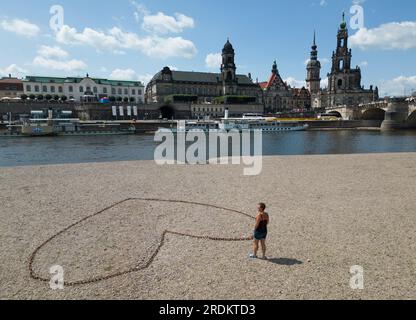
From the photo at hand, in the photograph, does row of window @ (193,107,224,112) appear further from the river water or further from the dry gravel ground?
the dry gravel ground

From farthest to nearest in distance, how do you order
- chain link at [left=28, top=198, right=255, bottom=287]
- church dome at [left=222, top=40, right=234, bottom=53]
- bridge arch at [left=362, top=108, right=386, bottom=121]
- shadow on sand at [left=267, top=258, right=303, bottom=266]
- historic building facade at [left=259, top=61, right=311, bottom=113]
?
historic building facade at [left=259, top=61, right=311, bottom=113] → church dome at [left=222, top=40, right=234, bottom=53] → bridge arch at [left=362, top=108, right=386, bottom=121] → shadow on sand at [left=267, top=258, right=303, bottom=266] → chain link at [left=28, top=198, right=255, bottom=287]

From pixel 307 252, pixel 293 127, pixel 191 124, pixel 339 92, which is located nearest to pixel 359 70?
pixel 339 92

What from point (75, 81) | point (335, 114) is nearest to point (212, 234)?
point (335, 114)

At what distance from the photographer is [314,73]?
11531 cm

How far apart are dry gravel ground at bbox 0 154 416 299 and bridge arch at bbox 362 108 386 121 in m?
63.9

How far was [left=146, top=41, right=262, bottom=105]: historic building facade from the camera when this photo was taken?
90938 mm

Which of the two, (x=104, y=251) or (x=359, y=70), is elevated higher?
(x=359, y=70)

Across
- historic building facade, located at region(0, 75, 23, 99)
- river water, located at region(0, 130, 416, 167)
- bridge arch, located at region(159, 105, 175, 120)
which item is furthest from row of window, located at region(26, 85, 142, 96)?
river water, located at region(0, 130, 416, 167)

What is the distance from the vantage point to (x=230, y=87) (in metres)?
99.2

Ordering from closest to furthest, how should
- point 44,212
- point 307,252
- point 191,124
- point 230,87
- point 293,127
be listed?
point 307,252
point 44,212
point 191,124
point 293,127
point 230,87
